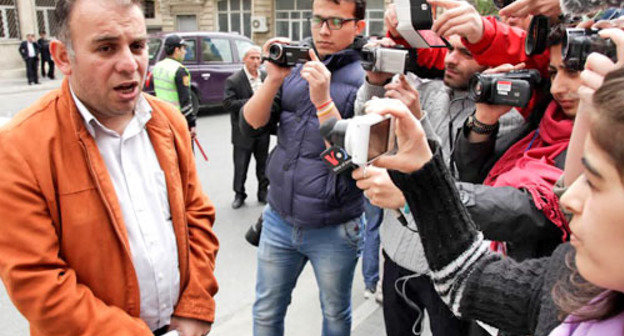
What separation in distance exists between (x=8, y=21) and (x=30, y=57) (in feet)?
15.3

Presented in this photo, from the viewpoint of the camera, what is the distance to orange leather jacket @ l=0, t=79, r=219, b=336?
4.29 feet

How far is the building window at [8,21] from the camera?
60.4ft

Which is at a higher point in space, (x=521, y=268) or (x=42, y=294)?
(x=521, y=268)

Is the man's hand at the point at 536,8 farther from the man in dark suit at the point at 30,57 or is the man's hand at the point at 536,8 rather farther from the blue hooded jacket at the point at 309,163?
the man in dark suit at the point at 30,57

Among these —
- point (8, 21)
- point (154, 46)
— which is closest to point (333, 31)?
point (154, 46)

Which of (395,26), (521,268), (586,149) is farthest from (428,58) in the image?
(586,149)

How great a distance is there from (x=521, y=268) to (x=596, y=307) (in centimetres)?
23

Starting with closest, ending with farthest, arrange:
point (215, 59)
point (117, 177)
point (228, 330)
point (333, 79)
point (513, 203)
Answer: point (513, 203), point (117, 177), point (333, 79), point (228, 330), point (215, 59)

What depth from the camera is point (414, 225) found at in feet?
5.77

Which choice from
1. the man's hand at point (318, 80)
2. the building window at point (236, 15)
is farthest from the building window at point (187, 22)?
the man's hand at point (318, 80)

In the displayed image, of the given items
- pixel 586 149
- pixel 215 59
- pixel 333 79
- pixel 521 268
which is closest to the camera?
pixel 586 149

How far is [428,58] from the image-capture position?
1.95 meters

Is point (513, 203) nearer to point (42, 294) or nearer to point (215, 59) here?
point (42, 294)

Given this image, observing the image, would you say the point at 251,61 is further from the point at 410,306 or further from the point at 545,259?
the point at 545,259
